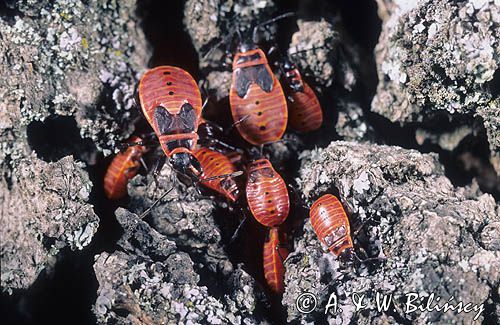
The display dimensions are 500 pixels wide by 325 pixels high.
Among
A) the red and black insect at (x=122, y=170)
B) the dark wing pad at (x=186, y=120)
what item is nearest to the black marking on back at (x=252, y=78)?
the dark wing pad at (x=186, y=120)

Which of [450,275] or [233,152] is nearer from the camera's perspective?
[450,275]

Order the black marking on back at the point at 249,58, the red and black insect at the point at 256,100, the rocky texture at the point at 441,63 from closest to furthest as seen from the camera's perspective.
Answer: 1. the rocky texture at the point at 441,63
2. the red and black insect at the point at 256,100
3. the black marking on back at the point at 249,58

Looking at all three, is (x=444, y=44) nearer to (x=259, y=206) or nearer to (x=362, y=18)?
(x=362, y=18)

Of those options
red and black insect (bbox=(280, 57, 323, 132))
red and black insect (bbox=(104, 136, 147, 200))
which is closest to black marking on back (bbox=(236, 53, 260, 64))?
red and black insect (bbox=(280, 57, 323, 132))

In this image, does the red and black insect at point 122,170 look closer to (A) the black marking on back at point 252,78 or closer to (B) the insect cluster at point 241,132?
(B) the insect cluster at point 241,132

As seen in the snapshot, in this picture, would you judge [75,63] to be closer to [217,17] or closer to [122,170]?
[122,170]

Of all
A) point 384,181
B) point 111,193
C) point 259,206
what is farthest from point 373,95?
point 111,193
